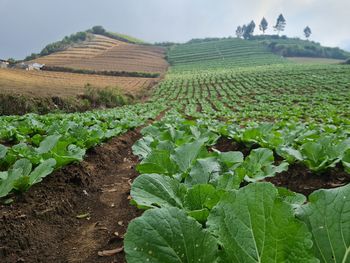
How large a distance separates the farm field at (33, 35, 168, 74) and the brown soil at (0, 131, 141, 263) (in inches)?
2228

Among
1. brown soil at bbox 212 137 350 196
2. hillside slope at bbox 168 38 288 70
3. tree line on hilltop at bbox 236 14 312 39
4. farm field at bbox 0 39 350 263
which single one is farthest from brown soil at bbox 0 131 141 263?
tree line on hilltop at bbox 236 14 312 39

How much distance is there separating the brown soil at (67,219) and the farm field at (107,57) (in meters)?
56.6

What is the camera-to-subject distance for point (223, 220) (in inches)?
47.2

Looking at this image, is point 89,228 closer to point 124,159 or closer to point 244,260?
point 244,260

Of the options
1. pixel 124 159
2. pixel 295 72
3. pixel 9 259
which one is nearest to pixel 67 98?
pixel 124 159

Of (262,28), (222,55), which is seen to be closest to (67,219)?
(222,55)

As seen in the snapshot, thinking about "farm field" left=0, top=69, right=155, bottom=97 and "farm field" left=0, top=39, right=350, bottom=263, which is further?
"farm field" left=0, top=69, right=155, bottom=97

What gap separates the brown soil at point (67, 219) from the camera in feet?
8.70

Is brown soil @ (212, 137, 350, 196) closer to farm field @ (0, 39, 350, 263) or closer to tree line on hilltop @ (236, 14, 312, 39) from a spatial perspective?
farm field @ (0, 39, 350, 263)

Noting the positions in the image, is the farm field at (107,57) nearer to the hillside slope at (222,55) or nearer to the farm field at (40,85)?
the hillside slope at (222,55)

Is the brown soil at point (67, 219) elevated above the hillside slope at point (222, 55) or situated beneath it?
situated beneath

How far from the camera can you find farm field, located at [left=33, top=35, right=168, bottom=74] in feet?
205

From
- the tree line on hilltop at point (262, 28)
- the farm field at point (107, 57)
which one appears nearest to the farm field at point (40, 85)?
the farm field at point (107, 57)

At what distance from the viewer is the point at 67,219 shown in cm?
343
